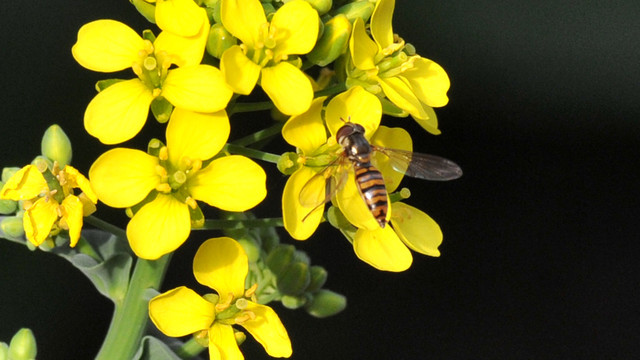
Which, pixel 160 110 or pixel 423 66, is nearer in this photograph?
pixel 160 110

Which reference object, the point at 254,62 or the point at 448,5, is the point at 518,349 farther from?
the point at 254,62

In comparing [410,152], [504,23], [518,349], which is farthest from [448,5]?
[410,152]

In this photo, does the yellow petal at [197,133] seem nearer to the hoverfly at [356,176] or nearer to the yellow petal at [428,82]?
the hoverfly at [356,176]

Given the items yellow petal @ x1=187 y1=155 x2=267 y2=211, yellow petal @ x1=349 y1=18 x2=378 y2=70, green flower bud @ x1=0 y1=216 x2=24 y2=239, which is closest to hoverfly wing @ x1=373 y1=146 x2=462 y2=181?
yellow petal @ x1=349 y1=18 x2=378 y2=70

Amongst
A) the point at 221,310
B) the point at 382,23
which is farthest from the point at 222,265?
the point at 382,23

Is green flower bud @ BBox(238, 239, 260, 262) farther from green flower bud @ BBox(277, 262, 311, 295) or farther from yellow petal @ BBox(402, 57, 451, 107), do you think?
yellow petal @ BBox(402, 57, 451, 107)

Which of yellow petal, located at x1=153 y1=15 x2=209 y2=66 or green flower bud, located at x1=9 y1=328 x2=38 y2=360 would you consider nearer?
yellow petal, located at x1=153 y1=15 x2=209 y2=66

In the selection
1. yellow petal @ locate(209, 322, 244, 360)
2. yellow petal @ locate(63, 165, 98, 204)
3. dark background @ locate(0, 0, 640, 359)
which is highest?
yellow petal @ locate(63, 165, 98, 204)
